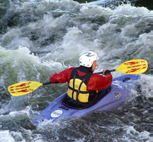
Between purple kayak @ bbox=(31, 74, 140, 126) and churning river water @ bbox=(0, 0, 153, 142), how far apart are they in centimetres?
10

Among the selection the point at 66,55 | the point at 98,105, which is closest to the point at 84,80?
the point at 98,105

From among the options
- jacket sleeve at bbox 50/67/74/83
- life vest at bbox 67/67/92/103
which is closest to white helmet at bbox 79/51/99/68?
life vest at bbox 67/67/92/103

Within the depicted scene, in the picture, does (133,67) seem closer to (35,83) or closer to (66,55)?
(35,83)

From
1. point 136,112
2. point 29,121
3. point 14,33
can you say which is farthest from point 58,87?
point 14,33

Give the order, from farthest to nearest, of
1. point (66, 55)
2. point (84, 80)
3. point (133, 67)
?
point (66, 55) < point (133, 67) < point (84, 80)

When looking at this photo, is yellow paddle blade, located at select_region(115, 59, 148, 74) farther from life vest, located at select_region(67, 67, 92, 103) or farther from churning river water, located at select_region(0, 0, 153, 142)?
life vest, located at select_region(67, 67, 92, 103)

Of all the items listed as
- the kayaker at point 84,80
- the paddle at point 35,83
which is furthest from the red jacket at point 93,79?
the paddle at point 35,83

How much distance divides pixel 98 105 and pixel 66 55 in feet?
10.6

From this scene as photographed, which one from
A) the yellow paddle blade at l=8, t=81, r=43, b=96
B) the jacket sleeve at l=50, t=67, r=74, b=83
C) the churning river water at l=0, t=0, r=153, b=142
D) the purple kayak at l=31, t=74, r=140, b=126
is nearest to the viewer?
the churning river water at l=0, t=0, r=153, b=142

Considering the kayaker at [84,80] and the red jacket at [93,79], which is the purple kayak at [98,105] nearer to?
the kayaker at [84,80]

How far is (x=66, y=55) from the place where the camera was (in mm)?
7371

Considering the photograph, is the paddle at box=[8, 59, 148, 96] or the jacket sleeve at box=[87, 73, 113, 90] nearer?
the jacket sleeve at box=[87, 73, 113, 90]

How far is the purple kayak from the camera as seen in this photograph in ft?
13.7

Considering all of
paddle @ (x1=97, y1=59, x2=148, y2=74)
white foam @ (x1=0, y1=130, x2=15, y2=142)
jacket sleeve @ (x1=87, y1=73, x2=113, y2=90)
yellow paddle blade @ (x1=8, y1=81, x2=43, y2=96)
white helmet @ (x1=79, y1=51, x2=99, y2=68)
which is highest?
white helmet @ (x1=79, y1=51, x2=99, y2=68)
